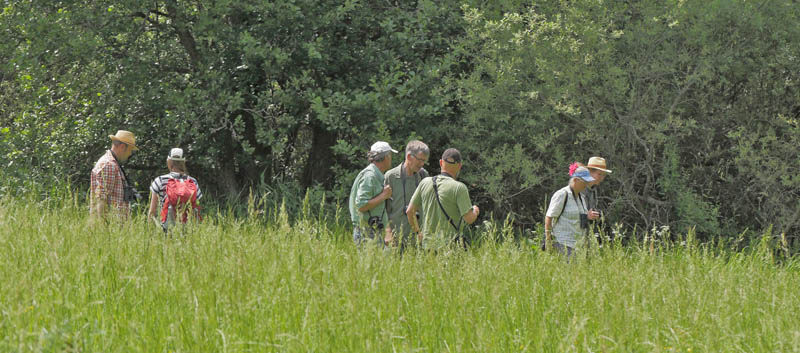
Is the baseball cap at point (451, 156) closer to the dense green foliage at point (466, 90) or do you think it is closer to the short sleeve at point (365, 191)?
the short sleeve at point (365, 191)

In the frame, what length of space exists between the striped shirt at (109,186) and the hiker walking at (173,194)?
0.30 meters

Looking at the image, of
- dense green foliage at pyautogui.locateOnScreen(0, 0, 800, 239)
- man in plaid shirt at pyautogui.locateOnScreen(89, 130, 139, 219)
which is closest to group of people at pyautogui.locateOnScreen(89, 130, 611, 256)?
man in plaid shirt at pyautogui.locateOnScreen(89, 130, 139, 219)

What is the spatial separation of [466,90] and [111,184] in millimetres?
5224

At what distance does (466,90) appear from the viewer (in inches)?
411

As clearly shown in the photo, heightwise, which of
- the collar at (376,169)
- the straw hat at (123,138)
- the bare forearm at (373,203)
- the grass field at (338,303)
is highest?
the straw hat at (123,138)

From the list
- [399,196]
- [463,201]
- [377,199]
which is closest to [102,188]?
[377,199]

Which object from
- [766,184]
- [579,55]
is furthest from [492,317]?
[766,184]

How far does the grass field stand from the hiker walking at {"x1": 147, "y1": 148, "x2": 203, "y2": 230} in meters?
1.87

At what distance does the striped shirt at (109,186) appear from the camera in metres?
6.92

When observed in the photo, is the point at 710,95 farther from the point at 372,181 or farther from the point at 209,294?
the point at 209,294

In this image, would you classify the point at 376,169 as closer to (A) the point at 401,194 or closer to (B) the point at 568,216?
(A) the point at 401,194

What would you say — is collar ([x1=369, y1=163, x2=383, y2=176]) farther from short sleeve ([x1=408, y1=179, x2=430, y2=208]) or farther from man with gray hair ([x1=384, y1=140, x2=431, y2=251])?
short sleeve ([x1=408, y1=179, x2=430, y2=208])

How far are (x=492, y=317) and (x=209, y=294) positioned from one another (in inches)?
63.1

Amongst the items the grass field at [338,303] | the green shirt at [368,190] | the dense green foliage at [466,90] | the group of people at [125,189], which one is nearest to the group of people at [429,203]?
the green shirt at [368,190]
